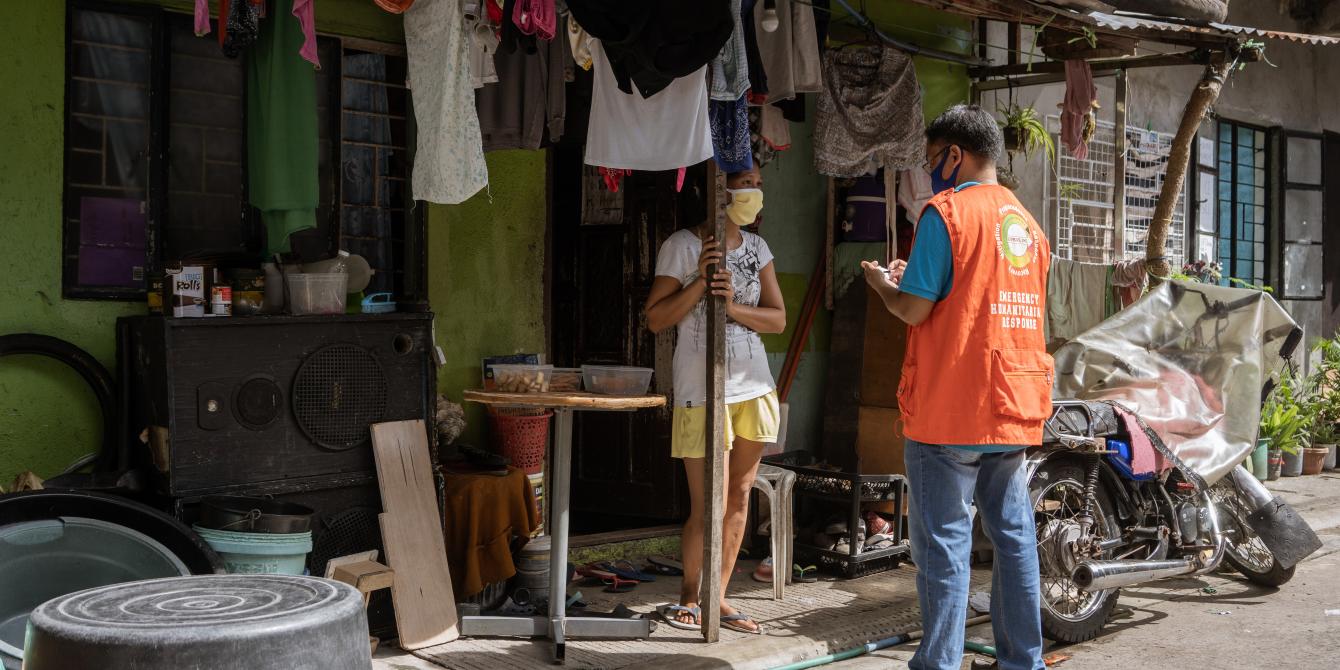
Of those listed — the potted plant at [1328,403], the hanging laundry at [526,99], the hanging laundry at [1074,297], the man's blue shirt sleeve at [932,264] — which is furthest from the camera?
the potted plant at [1328,403]

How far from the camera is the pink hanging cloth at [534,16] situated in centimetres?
537

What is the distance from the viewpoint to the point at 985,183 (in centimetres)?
476

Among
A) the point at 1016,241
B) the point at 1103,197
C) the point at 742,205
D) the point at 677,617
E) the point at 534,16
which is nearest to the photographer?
the point at 1016,241

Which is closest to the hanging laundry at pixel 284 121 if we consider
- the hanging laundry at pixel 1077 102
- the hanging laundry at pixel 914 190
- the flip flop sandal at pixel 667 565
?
the flip flop sandal at pixel 667 565

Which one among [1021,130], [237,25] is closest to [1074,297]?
[1021,130]

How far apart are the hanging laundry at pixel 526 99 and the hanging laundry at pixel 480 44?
0.41 meters

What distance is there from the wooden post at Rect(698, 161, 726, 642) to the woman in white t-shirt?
0.09 m

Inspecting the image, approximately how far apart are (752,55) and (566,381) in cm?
211

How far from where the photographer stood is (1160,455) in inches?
241

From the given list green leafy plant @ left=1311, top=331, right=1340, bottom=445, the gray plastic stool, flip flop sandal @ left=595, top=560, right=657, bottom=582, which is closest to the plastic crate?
the gray plastic stool

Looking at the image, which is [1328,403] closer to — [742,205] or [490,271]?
[742,205]

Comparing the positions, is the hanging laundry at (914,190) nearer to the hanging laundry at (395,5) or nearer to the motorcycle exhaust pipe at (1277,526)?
the motorcycle exhaust pipe at (1277,526)

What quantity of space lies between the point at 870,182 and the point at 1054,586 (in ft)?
11.3

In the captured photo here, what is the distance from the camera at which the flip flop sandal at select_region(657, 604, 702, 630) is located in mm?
5805
